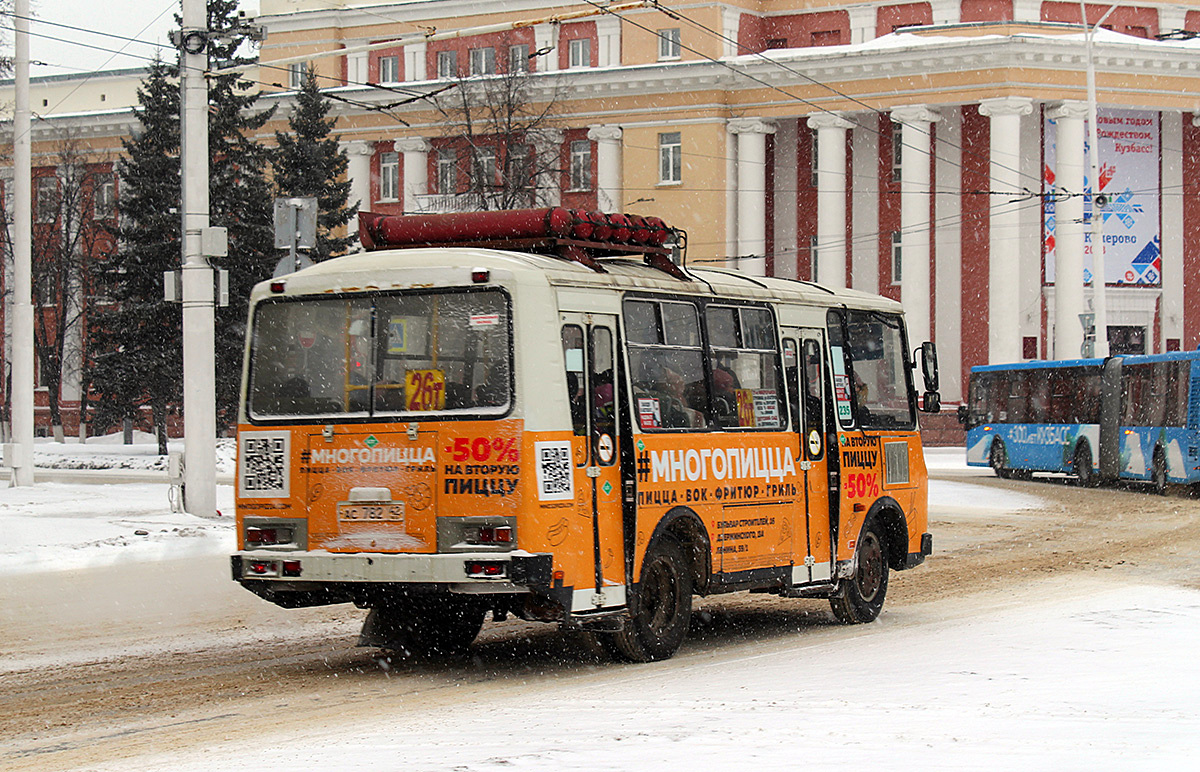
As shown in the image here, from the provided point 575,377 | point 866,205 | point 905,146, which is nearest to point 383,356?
point 575,377

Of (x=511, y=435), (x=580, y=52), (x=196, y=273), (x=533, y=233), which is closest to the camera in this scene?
(x=511, y=435)

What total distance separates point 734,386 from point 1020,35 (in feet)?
152

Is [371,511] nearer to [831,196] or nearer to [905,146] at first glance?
[905,146]

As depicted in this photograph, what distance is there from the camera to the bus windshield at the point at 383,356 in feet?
35.2

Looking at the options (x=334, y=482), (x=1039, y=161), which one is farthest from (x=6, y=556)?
(x=1039, y=161)

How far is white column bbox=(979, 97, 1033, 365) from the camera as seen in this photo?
2232 inches

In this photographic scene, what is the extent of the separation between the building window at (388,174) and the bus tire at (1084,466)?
36.0 m

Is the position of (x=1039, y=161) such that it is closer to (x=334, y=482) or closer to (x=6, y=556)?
(x=6, y=556)

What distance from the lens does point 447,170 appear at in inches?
2537

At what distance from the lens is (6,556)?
1809 cm

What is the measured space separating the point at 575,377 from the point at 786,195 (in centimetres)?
5335

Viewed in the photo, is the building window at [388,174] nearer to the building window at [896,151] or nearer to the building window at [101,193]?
the building window at [101,193]

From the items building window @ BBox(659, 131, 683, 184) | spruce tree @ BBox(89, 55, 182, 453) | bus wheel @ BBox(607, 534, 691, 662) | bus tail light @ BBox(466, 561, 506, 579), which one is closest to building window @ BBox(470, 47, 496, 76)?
building window @ BBox(659, 131, 683, 184)

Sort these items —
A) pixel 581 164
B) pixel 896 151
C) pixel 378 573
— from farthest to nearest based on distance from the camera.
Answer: pixel 581 164
pixel 896 151
pixel 378 573
